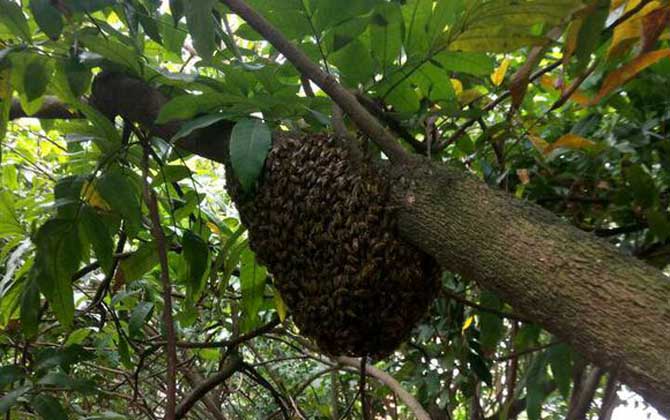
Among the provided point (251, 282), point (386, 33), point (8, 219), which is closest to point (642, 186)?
point (386, 33)

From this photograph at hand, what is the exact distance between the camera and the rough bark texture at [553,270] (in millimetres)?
566

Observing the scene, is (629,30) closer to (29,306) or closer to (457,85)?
(457,85)

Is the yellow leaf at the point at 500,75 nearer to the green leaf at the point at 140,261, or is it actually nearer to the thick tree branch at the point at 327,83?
the thick tree branch at the point at 327,83

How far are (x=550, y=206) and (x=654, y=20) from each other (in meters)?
0.48

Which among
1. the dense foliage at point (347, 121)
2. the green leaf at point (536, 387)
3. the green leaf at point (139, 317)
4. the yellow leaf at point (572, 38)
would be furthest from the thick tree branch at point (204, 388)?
the yellow leaf at point (572, 38)

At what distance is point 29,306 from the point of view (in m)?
1.11

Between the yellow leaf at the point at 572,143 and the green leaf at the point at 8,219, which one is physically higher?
the green leaf at the point at 8,219

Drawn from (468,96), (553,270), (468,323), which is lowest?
(553,270)

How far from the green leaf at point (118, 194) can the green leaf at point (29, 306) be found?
7.5 inches

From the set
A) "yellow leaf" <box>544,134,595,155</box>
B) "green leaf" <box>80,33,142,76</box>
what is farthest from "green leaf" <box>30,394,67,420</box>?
"yellow leaf" <box>544,134,595,155</box>

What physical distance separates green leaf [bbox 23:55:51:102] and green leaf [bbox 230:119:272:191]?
302 millimetres

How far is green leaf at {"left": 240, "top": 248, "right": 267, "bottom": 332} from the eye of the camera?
125 cm

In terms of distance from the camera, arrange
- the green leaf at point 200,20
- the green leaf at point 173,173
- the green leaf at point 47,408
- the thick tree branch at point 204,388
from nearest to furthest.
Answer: the green leaf at point 200,20, the green leaf at point 47,408, the green leaf at point 173,173, the thick tree branch at point 204,388

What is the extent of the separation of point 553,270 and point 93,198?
0.83 metres
